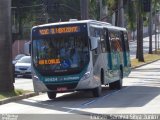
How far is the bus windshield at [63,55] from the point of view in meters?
21.7

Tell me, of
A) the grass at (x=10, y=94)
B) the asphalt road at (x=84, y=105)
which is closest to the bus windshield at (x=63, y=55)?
the asphalt road at (x=84, y=105)

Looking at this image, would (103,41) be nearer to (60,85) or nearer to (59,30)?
(59,30)

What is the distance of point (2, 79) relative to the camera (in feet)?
79.0

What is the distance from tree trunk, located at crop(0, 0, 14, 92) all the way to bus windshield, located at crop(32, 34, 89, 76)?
2.51m

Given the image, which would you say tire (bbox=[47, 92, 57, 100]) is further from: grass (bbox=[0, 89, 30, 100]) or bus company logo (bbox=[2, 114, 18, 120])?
bus company logo (bbox=[2, 114, 18, 120])

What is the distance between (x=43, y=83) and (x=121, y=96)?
10.4 ft

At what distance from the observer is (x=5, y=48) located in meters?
24.1

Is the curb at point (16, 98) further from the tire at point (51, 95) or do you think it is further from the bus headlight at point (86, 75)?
the bus headlight at point (86, 75)

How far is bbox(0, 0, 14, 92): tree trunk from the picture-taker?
78.4 feet

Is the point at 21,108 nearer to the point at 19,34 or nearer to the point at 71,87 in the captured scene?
the point at 71,87

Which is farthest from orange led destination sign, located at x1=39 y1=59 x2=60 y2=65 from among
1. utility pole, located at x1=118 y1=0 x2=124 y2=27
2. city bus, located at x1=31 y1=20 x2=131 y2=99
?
utility pole, located at x1=118 y1=0 x2=124 y2=27

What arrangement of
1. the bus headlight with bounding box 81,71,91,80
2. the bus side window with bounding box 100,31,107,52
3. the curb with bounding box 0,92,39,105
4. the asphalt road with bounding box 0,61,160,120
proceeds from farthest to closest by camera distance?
the bus side window with bounding box 100,31,107,52 → the bus headlight with bounding box 81,71,91,80 → the curb with bounding box 0,92,39,105 → the asphalt road with bounding box 0,61,160,120

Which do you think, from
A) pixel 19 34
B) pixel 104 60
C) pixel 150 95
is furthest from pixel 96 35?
pixel 19 34

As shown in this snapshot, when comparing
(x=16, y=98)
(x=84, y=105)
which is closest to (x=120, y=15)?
(x=16, y=98)
